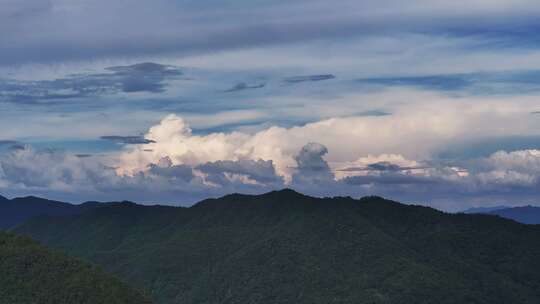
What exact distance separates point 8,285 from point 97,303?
24.4 metres

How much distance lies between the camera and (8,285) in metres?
199

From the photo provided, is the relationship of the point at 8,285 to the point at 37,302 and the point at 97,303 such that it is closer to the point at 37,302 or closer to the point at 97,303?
the point at 37,302

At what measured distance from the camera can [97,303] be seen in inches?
7795

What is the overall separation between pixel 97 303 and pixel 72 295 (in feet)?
23.0

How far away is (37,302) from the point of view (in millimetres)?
193500

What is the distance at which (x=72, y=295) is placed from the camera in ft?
650

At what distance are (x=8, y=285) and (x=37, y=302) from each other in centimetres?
1146

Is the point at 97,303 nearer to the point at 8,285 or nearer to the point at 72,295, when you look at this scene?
the point at 72,295

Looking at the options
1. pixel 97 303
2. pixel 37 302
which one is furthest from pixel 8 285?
pixel 97 303

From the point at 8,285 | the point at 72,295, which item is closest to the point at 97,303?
the point at 72,295

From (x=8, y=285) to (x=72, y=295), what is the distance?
1747cm

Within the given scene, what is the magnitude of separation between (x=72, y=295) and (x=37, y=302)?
362 inches
